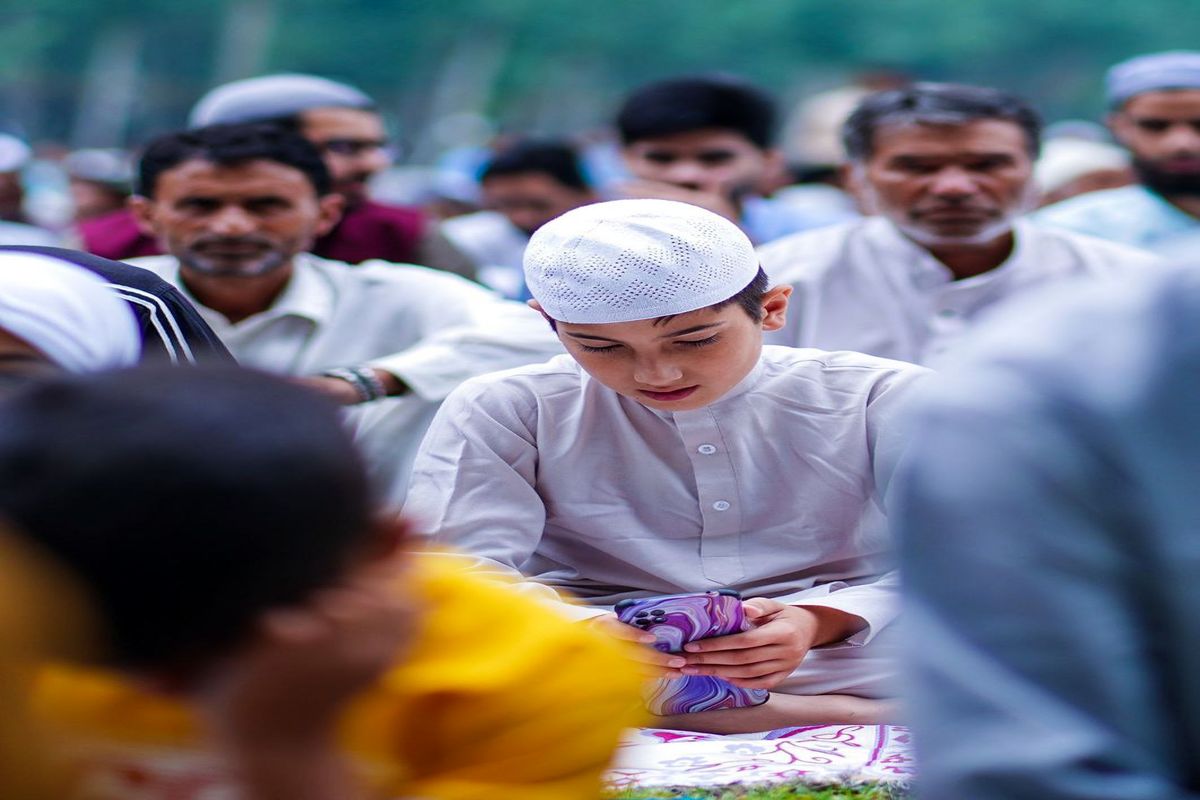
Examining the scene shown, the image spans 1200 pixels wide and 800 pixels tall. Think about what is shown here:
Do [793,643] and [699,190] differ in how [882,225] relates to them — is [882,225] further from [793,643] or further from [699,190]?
[793,643]

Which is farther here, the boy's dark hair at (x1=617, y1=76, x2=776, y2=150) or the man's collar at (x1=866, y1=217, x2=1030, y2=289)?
the boy's dark hair at (x1=617, y1=76, x2=776, y2=150)

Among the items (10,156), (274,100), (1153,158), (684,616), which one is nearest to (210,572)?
(684,616)

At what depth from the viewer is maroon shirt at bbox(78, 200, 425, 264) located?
585 cm

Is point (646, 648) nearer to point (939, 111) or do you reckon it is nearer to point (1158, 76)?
point (939, 111)

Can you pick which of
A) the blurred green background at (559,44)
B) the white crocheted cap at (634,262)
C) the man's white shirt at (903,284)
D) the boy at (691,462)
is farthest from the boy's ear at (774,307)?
the blurred green background at (559,44)

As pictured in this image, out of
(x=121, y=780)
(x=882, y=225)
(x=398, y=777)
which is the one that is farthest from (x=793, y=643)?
(x=882, y=225)

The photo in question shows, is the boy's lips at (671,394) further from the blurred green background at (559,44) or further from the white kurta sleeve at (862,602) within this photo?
the blurred green background at (559,44)

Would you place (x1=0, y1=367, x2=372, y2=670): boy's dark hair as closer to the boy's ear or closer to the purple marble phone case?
the purple marble phone case

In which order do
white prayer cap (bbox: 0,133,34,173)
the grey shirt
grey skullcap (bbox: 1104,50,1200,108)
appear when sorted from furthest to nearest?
white prayer cap (bbox: 0,133,34,173)
grey skullcap (bbox: 1104,50,1200,108)
the grey shirt

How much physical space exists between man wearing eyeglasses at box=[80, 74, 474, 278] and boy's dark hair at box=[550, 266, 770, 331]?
293cm

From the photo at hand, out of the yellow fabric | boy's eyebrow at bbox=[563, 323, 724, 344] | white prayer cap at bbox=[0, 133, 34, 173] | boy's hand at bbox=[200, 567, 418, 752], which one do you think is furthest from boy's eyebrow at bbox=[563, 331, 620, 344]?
white prayer cap at bbox=[0, 133, 34, 173]

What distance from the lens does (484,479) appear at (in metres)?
3.14

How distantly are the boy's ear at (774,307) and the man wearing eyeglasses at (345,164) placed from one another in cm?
292

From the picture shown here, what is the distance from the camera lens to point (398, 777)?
5.40 feet
